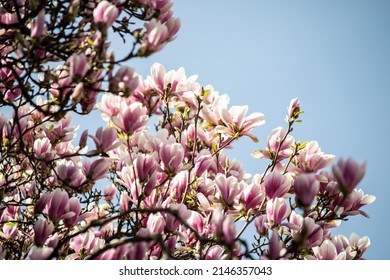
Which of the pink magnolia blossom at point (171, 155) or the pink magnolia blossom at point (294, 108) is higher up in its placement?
the pink magnolia blossom at point (294, 108)

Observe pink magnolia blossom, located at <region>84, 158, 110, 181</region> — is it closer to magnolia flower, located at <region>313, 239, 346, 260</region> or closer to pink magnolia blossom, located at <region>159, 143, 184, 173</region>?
pink magnolia blossom, located at <region>159, 143, 184, 173</region>

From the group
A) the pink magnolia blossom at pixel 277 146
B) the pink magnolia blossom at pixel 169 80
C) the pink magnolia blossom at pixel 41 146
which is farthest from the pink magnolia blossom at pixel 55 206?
the pink magnolia blossom at pixel 277 146

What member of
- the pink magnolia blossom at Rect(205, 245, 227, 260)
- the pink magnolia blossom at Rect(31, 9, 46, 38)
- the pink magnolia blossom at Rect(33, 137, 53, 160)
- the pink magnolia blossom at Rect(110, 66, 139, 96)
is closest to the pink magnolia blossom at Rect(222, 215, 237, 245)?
the pink magnolia blossom at Rect(110, 66, 139, 96)

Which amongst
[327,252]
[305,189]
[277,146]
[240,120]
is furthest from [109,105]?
[305,189]

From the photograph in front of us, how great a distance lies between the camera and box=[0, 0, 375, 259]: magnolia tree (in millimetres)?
1631

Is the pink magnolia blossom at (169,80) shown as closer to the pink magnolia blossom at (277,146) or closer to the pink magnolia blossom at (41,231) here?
the pink magnolia blossom at (277,146)

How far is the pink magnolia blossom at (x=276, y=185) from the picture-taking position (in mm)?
2127

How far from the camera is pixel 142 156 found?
205cm

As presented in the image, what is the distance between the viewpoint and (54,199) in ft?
6.37

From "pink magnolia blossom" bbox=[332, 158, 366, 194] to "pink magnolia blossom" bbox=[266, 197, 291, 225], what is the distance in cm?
92

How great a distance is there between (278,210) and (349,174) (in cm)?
95

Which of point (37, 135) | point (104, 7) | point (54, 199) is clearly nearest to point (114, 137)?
point (54, 199)
